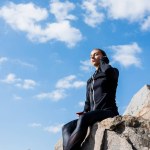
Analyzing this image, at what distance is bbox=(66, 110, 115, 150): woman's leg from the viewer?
8.62 m

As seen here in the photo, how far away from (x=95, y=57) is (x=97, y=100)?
42.7 inches

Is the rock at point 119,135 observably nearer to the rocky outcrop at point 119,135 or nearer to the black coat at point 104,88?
the rocky outcrop at point 119,135

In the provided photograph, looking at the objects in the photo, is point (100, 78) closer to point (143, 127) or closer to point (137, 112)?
point (143, 127)

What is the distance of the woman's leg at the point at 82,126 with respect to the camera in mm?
8625

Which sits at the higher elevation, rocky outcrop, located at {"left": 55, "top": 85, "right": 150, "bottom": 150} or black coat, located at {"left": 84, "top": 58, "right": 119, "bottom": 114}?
black coat, located at {"left": 84, "top": 58, "right": 119, "bottom": 114}

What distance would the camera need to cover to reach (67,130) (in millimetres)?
8953

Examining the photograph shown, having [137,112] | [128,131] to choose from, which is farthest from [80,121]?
[137,112]

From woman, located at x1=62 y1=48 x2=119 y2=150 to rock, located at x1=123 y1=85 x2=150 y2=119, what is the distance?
9.35 ft

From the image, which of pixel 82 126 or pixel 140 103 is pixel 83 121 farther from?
pixel 140 103

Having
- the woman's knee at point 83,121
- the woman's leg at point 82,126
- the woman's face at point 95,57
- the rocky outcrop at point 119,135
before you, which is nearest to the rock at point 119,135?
the rocky outcrop at point 119,135

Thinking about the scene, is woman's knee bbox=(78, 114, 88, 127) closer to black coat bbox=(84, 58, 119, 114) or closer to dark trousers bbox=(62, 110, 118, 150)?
dark trousers bbox=(62, 110, 118, 150)

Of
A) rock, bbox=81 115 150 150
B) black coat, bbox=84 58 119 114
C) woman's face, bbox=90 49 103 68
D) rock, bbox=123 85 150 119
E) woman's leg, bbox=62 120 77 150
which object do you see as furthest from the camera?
rock, bbox=123 85 150 119

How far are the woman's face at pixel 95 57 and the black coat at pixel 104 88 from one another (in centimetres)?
14

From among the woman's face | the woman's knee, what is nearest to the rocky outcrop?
the woman's knee
